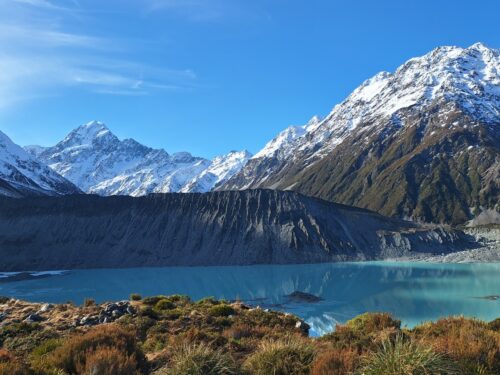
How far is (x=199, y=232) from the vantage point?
121562 mm

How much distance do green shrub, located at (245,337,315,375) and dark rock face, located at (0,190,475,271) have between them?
10244 centimetres

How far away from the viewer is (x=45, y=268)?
114m

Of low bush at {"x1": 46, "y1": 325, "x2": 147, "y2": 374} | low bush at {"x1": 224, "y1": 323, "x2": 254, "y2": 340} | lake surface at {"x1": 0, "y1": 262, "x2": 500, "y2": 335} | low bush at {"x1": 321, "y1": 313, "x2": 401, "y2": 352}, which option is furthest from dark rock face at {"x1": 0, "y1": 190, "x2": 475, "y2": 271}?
low bush at {"x1": 46, "y1": 325, "x2": 147, "y2": 374}

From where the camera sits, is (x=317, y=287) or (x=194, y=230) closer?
(x=317, y=287)

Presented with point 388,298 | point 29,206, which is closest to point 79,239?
point 29,206

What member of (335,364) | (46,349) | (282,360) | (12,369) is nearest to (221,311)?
(46,349)

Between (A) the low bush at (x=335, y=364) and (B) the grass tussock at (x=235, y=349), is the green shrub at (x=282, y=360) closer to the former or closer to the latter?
(B) the grass tussock at (x=235, y=349)

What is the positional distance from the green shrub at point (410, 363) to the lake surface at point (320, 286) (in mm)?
29424

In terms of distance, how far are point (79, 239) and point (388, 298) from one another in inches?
3465

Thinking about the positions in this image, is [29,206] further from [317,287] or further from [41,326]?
[41,326]

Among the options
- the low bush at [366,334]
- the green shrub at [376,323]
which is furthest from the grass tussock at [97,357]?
the green shrub at [376,323]

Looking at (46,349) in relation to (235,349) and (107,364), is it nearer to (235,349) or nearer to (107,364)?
(107,364)

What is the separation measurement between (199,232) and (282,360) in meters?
113

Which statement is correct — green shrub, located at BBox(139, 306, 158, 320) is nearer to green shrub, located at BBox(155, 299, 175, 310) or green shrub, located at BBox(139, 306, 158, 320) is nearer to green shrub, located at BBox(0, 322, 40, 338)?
green shrub, located at BBox(155, 299, 175, 310)
